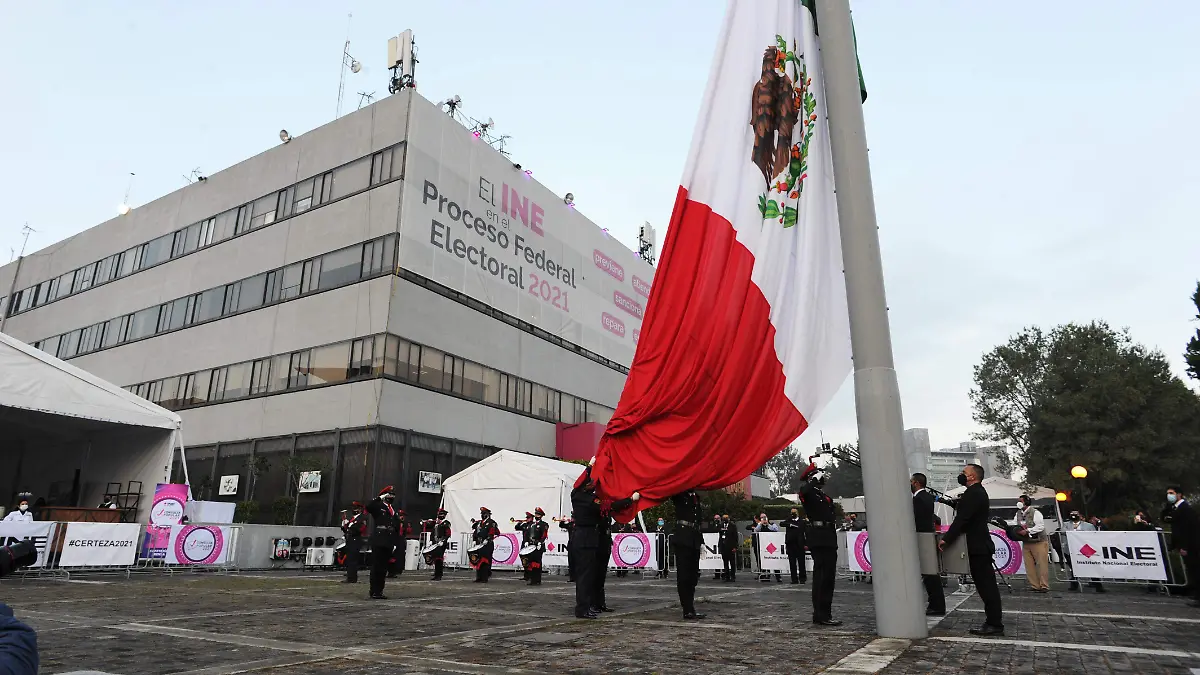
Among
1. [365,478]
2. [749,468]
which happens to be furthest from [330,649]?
[365,478]

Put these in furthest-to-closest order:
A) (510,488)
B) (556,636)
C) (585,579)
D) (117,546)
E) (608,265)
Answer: (608,265) → (510,488) → (117,546) → (585,579) → (556,636)

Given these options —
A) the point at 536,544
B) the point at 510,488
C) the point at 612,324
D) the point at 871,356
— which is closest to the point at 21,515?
the point at 536,544

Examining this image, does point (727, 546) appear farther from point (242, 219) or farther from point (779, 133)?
point (242, 219)

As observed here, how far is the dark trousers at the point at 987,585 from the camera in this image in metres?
7.06

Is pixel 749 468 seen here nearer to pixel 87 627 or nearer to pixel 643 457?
pixel 643 457

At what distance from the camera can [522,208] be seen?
3900cm

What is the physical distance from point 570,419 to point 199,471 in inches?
758

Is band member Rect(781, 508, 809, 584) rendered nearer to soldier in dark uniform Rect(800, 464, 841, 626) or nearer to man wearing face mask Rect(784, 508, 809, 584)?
man wearing face mask Rect(784, 508, 809, 584)

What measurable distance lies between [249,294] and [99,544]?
20.3 metres

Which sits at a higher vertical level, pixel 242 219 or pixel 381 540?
pixel 242 219

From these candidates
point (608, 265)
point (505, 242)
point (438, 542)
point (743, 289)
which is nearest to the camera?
point (743, 289)

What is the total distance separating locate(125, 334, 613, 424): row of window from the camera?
2981cm

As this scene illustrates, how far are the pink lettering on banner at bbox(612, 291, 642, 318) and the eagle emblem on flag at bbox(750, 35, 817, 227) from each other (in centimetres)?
3857

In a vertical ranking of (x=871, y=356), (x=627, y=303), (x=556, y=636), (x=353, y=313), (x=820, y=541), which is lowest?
(x=556, y=636)
